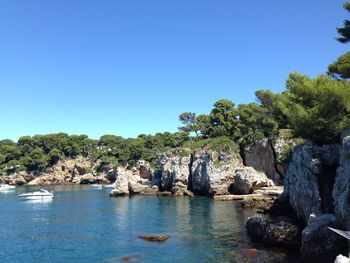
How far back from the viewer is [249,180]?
205ft

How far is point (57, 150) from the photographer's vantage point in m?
126

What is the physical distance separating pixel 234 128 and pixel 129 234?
50.8 metres

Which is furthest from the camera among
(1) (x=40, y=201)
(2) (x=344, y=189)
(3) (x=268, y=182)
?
(1) (x=40, y=201)

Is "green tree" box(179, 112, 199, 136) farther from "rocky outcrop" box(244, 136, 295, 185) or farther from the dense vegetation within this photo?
"rocky outcrop" box(244, 136, 295, 185)

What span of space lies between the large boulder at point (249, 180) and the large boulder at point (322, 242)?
126ft

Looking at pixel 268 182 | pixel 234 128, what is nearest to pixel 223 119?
pixel 234 128

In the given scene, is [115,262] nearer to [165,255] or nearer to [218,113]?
[165,255]

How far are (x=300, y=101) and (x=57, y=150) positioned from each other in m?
104

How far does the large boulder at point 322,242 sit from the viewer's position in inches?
875

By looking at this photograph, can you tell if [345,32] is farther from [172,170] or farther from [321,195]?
[172,170]

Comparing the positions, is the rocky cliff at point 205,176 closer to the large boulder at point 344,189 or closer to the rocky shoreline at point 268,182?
the rocky shoreline at point 268,182

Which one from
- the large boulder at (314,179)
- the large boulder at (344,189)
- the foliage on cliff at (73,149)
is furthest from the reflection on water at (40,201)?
Answer: the large boulder at (344,189)

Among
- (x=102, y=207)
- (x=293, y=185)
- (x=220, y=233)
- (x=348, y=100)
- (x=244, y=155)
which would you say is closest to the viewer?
(x=348, y=100)

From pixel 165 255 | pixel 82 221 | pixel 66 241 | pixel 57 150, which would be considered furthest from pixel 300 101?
pixel 57 150
